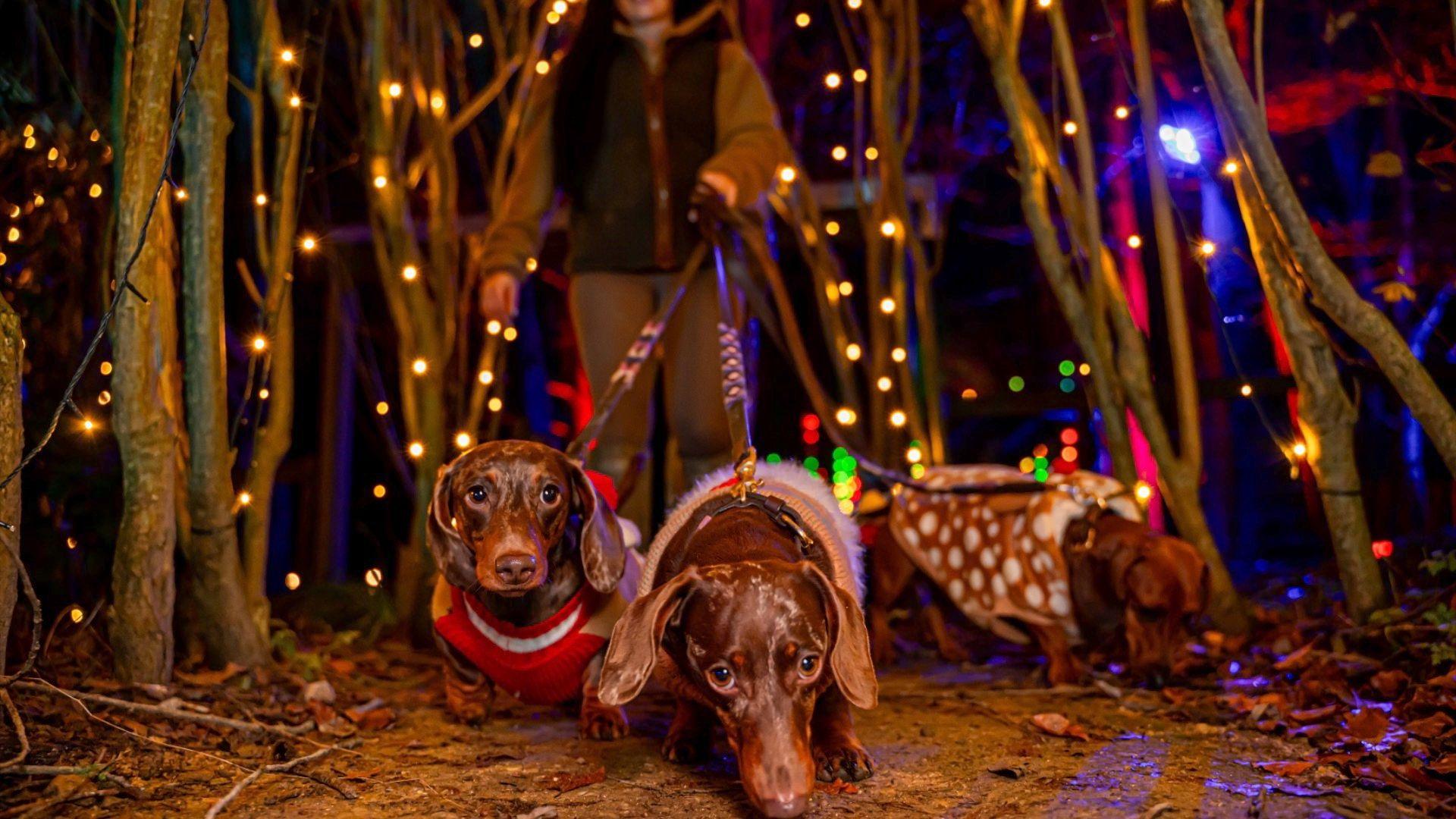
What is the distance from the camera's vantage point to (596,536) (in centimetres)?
255

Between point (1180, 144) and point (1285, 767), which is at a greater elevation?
point (1180, 144)

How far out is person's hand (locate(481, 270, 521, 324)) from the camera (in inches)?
131

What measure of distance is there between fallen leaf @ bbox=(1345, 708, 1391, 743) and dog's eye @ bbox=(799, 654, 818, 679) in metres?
1.25

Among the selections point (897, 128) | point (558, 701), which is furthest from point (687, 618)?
point (897, 128)

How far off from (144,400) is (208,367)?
0.26 m

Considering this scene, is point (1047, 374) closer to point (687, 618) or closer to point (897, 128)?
point (897, 128)

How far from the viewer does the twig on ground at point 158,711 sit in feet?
7.11

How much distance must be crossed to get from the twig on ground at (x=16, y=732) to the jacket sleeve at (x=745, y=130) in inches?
83.6

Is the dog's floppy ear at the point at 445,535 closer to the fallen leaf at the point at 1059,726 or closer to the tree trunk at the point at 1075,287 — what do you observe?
the fallen leaf at the point at 1059,726

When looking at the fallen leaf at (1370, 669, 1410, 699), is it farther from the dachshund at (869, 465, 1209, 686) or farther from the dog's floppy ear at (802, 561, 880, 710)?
the dog's floppy ear at (802, 561, 880, 710)

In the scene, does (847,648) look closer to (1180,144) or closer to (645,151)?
(645,151)

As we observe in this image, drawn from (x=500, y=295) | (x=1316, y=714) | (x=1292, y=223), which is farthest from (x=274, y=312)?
(x=1316, y=714)

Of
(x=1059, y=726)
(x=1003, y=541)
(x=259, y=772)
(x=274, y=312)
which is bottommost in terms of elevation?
(x=1059, y=726)

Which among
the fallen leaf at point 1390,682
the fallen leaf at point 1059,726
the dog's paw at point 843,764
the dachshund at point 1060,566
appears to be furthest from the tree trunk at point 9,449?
the fallen leaf at point 1390,682
